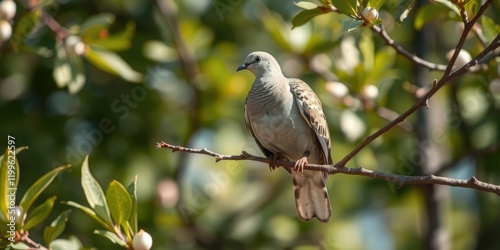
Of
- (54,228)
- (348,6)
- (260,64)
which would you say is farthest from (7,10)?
(348,6)

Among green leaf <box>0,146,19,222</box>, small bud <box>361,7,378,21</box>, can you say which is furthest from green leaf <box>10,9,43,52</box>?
small bud <box>361,7,378,21</box>

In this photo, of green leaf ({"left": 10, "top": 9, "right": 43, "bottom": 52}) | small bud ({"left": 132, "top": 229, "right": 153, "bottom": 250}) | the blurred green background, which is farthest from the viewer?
the blurred green background

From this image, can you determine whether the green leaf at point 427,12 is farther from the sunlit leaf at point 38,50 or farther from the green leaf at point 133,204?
the sunlit leaf at point 38,50

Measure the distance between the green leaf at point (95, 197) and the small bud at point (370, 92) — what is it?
6.74 feet

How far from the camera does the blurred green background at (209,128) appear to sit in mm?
6031

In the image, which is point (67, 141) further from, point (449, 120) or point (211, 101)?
point (449, 120)

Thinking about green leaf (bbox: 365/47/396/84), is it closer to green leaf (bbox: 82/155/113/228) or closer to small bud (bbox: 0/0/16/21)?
green leaf (bbox: 82/155/113/228)

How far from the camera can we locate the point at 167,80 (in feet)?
21.7

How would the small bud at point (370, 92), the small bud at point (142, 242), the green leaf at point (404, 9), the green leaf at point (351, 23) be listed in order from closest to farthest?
the green leaf at point (351, 23) < the small bud at point (142, 242) < the green leaf at point (404, 9) < the small bud at point (370, 92)

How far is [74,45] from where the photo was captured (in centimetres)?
507

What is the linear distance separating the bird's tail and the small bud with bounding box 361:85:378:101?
2.11ft

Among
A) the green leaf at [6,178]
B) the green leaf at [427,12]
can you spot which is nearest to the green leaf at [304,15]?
the green leaf at [427,12]

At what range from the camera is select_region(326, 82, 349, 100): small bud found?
16.7 ft

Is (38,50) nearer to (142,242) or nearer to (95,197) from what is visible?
(95,197)
